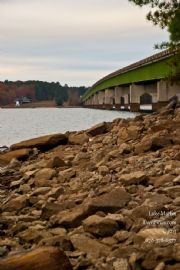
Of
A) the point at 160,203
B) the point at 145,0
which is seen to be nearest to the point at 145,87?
the point at 145,0

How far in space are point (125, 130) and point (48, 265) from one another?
38.9 ft

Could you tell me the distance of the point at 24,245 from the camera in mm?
9617

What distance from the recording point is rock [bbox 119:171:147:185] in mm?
12086

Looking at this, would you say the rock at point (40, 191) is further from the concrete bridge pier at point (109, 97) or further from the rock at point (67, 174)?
the concrete bridge pier at point (109, 97)

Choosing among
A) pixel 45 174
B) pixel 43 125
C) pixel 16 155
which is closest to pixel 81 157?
pixel 45 174

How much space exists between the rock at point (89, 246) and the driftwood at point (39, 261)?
0.92 m

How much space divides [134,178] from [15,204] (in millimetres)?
3019

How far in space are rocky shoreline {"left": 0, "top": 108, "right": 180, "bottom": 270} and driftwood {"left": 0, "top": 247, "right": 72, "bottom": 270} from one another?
0.6 inches

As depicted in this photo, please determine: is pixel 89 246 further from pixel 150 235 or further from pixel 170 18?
pixel 170 18

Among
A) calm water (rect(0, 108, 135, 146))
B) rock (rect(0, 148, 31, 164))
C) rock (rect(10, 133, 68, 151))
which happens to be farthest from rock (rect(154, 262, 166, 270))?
calm water (rect(0, 108, 135, 146))

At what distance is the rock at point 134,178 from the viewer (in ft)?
39.7

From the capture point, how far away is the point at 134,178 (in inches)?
478

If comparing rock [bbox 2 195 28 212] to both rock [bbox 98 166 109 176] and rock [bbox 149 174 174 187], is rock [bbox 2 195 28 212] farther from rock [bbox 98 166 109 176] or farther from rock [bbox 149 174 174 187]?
rock [bbox 149 174 174 187]

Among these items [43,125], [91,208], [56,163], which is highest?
[56,163]
